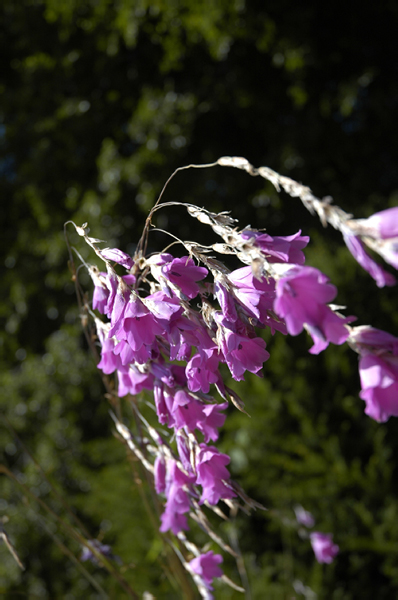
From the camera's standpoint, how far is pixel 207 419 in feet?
1.58

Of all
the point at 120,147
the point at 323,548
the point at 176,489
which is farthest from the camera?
the point at 120,147

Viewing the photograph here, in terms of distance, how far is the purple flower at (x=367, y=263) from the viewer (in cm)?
27

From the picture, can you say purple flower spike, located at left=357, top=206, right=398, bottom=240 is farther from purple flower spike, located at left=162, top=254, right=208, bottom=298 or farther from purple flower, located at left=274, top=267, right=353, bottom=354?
purple flower spike, located at left=162, top=254, right=208, bottom=298

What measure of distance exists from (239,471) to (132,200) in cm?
159

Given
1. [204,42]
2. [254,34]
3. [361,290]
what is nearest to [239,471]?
[361,290]

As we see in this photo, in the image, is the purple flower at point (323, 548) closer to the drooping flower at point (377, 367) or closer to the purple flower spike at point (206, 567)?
the purple flower spike at point (206, 567)

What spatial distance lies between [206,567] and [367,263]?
502mm

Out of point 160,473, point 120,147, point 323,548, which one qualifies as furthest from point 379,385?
point 120,147

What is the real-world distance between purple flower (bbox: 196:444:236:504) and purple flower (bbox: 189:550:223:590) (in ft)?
0.58

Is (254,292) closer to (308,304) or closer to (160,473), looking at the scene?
(308,304)

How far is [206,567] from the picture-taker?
2.00ft

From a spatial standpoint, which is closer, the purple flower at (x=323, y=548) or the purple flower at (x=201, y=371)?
the purple flower at (x=201, y=371)

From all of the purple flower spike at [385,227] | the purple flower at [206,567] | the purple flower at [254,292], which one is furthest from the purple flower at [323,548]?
the purple flower spike at [385,227]

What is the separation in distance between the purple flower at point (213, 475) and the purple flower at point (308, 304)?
22 centimetres
